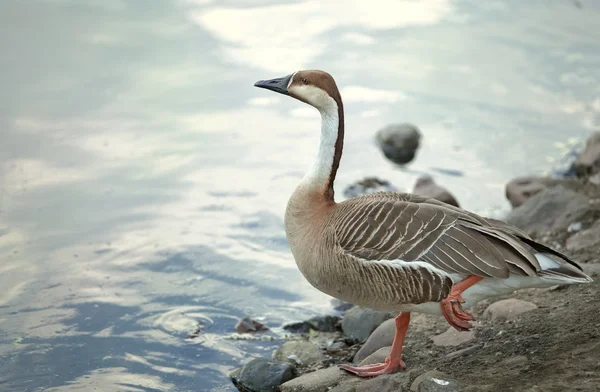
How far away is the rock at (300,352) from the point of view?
680 centimetres

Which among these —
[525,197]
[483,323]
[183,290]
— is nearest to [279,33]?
[525,197]

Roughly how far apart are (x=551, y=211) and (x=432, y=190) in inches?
62.6

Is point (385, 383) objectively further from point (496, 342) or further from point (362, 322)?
point (362, 322)

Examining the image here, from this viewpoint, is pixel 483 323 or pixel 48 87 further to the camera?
pixel 48 87

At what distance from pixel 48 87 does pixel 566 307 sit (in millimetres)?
7500

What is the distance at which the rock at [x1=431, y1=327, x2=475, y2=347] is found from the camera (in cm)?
607

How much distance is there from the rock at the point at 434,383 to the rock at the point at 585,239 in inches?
109

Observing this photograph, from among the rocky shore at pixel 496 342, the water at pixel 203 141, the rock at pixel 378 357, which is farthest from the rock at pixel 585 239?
the rock at pixel 378 357

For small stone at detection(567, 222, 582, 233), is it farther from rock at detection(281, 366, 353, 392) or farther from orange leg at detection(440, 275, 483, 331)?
rock at detection(281, 366, 353, 392)

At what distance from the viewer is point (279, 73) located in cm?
1143

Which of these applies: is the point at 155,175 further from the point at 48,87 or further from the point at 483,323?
the point at 483,323

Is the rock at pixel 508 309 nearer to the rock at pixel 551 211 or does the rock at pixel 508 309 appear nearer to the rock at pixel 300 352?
the rock at pixel 300 352

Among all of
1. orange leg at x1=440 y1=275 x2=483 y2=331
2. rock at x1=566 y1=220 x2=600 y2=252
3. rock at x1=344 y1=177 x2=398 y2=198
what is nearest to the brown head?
orange leg at x1=440 y1=275 x2=483 y2=331

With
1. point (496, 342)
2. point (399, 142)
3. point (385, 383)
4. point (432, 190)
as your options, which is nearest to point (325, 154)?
point (385, 383)
